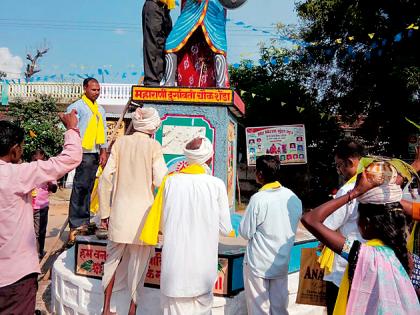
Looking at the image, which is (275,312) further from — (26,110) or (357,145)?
(26,110)

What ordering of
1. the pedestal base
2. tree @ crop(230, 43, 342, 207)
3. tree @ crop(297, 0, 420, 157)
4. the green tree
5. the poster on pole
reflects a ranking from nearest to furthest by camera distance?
1. the pedestal base
2. the poster on pole
3. tree @ crop(297, 0, 420, 157)
4. tree @ crop(230, 43, 342, 207)
5. the green tree

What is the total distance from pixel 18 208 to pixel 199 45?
4.04m

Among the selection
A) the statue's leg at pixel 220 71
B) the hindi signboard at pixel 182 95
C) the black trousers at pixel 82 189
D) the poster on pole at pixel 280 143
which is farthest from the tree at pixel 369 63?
the black trousers at pixel 82 189

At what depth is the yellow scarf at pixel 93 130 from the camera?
17.3ft

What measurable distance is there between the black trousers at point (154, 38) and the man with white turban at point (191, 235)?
297 centimetres

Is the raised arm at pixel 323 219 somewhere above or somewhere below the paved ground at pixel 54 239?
above

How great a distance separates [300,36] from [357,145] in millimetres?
14298

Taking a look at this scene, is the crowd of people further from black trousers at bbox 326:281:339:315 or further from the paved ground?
the paved ground

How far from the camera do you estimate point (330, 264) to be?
2.62 m

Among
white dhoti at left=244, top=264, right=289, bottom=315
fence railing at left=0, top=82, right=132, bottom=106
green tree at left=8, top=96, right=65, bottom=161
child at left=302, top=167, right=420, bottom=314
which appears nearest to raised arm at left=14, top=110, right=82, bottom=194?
child at left=302, top=167, right=420, bottom=314

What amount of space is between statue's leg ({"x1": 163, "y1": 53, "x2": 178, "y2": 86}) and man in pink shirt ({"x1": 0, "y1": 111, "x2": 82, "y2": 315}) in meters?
3.30

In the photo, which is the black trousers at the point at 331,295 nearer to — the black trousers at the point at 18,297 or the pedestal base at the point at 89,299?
the pedestal base at the point at 89,299

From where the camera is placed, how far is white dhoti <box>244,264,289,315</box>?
318 cm

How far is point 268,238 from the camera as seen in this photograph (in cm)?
314
